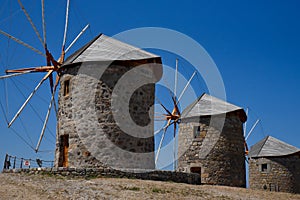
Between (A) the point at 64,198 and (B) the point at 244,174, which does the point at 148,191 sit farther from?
(B) the point at 244,174

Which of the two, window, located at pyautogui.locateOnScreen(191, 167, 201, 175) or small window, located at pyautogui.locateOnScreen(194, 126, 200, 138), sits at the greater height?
small window, located at pyautogui.locateOnScreen(194, 126, 200, 138)

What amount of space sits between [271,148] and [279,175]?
210 centimetres

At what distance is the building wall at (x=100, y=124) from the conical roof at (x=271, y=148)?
1339 cm

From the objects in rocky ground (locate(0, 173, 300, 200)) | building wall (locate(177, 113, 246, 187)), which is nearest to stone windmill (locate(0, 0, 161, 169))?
rocky ground (locate(0, 173, 300, 200))

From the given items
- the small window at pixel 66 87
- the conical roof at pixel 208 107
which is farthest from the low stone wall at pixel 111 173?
the conical roof at pixel 208 107

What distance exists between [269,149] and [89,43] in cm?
1583

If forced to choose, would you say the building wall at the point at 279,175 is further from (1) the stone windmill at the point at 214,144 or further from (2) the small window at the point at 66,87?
(2) the small window at the point at 66,87

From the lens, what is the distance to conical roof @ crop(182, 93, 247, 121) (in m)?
25.1

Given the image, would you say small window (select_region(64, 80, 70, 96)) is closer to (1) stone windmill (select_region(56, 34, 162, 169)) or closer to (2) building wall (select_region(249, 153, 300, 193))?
(1) stone windmill (select_region(56, 34, 162, 169))

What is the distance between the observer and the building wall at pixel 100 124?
1733cm

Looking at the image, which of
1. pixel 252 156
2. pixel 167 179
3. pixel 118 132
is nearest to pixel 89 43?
pixel 118 132

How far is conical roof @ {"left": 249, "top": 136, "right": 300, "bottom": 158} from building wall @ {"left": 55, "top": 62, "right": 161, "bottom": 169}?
13.4m

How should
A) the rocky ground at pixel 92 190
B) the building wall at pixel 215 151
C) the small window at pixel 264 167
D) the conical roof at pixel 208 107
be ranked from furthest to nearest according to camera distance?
1. the small window at pixel 264 167
2. the conical roof at pixel 208 107
3. the building wall at pixel 215 151
4. the rocky ground at pixel 92 190

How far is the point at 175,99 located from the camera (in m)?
30.6
